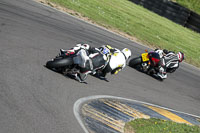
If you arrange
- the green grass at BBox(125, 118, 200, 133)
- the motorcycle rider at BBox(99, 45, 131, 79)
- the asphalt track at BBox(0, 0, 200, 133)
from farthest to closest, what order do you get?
the motorcycle rider at BBox(99, 45, 131, 79), the green grass at BBox(125, 118, 200, 133), the asphalt track at BBox(0, 0, 200, 133)

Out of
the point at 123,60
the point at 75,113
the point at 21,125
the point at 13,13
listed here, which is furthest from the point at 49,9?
the point at 21,125

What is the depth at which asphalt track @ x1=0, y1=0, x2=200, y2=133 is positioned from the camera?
553 centimetres

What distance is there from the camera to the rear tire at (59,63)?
7.78 m

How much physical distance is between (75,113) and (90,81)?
96.8 inches

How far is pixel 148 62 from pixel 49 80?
5.92 meters

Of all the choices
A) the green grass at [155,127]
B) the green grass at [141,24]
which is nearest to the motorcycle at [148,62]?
the green grass at [155,127]

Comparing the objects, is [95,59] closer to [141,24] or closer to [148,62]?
[148,62]

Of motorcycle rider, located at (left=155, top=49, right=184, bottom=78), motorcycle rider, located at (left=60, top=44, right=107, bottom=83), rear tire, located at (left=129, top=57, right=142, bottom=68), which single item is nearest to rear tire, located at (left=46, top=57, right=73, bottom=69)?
motorcycle rider, located at (left=60, top=44, right=107, bottom=83)

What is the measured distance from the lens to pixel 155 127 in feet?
24.5

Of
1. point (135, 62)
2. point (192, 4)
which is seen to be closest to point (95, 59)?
point (135, 62)

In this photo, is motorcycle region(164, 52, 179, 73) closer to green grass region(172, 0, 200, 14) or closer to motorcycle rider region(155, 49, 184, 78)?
motorcycle rider region(155, 49, 184, 78)

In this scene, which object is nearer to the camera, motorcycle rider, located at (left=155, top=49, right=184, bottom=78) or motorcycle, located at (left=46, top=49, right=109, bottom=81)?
motorcycle, located at (left=46, top=49, right=109, bottom=81)

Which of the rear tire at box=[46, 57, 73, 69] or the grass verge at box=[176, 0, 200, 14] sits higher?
the grass verge at box=[176, 0, 200, 14]

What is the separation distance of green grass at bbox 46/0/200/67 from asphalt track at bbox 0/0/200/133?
2.23m
